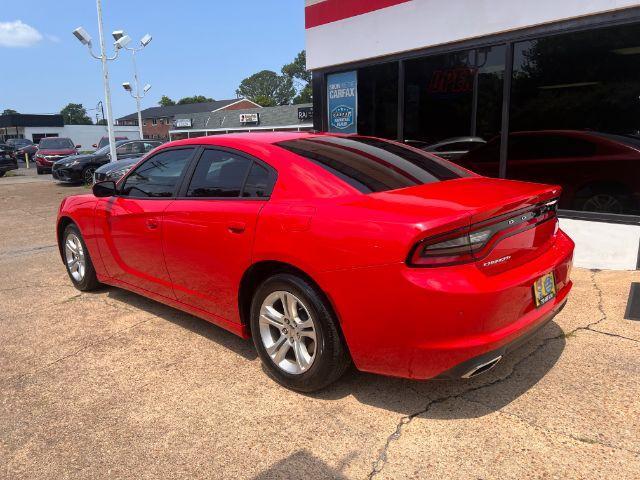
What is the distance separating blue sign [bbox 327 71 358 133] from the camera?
7.96 meters

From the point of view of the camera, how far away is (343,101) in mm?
8172

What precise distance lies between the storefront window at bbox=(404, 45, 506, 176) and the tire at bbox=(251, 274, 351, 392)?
4.35 metres

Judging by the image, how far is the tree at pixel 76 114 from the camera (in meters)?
134

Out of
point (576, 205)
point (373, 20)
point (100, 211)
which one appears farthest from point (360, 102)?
point (100, 211)

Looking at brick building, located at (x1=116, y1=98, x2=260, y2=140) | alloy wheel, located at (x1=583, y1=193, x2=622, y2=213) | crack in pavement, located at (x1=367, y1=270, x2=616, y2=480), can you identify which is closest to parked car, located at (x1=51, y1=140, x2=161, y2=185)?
alloy wheel, located at (x1=583, y1=193, x2=622, y2=213)

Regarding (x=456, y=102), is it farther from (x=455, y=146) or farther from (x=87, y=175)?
(x=87, y=175)

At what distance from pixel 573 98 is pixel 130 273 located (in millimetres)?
5267

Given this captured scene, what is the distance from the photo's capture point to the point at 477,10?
19.2ft

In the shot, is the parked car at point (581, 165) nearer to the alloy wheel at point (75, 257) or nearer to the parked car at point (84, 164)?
the alloy wheel at point (75, 257)

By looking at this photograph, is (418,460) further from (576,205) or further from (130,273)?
(576,205)

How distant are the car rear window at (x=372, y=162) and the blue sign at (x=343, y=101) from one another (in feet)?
14.8

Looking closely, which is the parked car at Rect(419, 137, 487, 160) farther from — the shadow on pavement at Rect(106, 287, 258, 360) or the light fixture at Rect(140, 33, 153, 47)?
the light fixture at Rect(140, 33, 153, 47)

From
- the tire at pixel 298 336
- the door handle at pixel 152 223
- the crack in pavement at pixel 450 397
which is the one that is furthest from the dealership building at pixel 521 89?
the door handle at pixel 152 223

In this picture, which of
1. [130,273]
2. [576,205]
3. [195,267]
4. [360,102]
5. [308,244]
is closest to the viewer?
[308,244]
